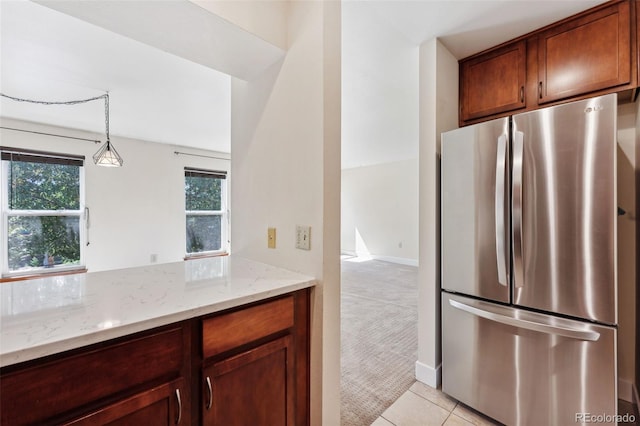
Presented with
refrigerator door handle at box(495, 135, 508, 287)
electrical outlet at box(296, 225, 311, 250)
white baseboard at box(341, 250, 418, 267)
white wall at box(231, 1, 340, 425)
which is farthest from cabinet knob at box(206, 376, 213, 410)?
white baseboard at box(341, 250, 418, 267)

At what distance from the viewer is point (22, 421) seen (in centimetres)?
66

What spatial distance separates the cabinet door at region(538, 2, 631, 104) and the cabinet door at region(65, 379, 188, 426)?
255 cm

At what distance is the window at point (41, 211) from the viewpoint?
3.79 metres

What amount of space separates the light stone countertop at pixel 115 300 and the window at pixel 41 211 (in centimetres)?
394

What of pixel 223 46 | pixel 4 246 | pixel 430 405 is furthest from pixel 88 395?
pixel 4 246

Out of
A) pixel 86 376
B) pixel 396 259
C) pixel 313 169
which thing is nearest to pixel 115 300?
pixel 86 376

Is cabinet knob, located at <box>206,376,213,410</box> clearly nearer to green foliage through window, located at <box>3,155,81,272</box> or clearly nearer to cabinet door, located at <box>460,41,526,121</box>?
cabinet door, located at <box>460,41,526,121</box>

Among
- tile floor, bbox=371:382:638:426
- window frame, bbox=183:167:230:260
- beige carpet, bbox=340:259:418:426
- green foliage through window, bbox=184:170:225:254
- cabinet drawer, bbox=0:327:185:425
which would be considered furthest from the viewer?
window frame, bbox=183:167:230:260

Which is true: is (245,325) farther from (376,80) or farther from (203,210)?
(203,210)

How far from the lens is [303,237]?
4.37ft

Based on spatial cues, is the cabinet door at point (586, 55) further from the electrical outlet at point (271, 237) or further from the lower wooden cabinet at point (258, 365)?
the lower wooden cabinet at point (258, 365)

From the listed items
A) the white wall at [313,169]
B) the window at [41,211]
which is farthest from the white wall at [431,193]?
Answer: the window at [41,211]

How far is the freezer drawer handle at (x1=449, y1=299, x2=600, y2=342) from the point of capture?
133 cm

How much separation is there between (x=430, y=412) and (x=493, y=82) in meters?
2.34
